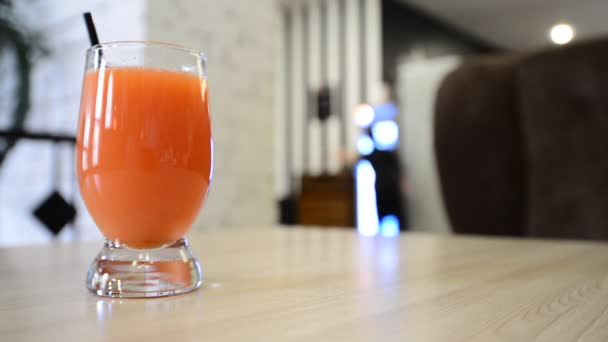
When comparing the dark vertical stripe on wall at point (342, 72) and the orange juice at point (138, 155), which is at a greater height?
the dark vertical stripe on wall at point (342, 72)

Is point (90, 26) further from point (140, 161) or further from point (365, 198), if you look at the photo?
point (365, 198)

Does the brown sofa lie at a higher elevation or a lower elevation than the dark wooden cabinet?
higher

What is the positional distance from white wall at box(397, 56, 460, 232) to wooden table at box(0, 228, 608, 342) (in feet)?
5.50

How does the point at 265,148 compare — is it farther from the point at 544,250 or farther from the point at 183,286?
the point at 183,286

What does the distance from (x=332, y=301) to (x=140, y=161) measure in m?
0.17

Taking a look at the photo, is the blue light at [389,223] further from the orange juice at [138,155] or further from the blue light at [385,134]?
the orange juice at [138,155]

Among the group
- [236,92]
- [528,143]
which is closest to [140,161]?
[528,143]

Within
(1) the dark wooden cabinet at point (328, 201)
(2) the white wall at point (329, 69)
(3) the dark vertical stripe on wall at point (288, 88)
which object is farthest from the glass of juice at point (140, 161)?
(3) the dark vertical stripe on wall at point (288, 88)

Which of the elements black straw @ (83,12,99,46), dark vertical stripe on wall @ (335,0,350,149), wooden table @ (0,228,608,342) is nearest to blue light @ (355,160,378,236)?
dark vertical stripe on wall @ (335,0,350,149)

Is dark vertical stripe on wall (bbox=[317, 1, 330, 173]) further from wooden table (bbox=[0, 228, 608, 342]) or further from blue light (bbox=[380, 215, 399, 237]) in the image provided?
wooden table (bbox=[0, 228, 608, 342])

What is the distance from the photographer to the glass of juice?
0.37m

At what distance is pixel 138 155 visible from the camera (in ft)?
1.22

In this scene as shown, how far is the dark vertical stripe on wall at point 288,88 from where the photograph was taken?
6.10m

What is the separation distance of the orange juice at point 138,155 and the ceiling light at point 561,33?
7.07 m
